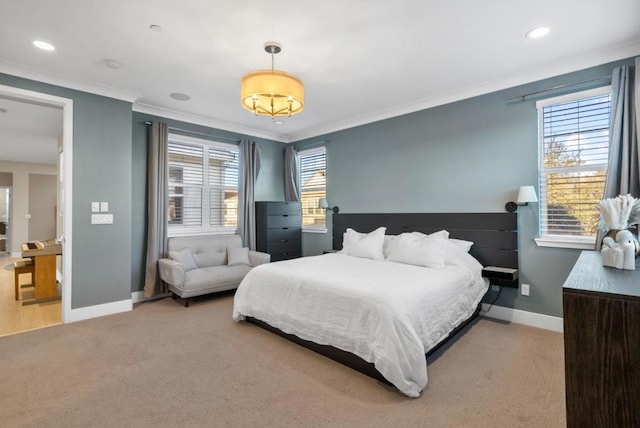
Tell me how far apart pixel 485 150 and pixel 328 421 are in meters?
3.29

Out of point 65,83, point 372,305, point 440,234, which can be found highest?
point 65,83

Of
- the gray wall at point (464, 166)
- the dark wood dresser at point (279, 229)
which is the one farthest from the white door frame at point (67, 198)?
the gray wall at point (464, 166)

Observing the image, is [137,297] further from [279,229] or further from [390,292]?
[390,292]

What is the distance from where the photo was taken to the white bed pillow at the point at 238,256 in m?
4.73

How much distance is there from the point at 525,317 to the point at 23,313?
5.92m

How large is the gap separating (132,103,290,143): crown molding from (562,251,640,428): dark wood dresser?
490 centimetres

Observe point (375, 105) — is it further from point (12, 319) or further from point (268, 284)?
point (12, 319)

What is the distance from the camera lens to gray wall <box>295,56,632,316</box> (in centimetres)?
332

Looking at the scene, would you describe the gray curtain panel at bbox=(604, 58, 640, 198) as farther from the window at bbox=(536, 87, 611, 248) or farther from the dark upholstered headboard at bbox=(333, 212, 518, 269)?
the dark upholstered headboard at bbox=(333, 212, 518, 269)

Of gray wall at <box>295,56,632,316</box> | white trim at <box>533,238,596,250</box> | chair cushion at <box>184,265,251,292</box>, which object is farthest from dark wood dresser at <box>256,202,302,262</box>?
white trim at <box>533,238,596,250</box>

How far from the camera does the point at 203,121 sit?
4902 mm

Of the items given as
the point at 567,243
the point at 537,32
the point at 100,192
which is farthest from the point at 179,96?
the point at 567,243

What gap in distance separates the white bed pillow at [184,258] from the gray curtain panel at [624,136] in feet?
15.6

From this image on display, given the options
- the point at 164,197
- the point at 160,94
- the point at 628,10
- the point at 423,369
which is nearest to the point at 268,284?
the point at 423,369
